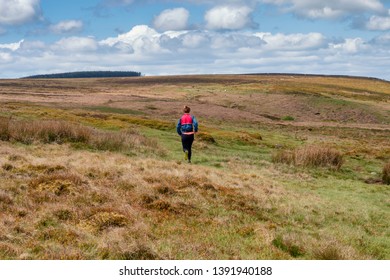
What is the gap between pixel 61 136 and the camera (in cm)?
2723

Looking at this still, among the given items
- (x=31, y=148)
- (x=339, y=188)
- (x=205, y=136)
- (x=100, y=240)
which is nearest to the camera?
(x=100, y=240)

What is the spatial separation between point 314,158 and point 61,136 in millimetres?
14377

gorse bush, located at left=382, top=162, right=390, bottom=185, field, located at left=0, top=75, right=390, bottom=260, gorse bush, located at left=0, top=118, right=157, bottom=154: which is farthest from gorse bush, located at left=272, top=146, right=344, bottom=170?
gorse bush, located at left=0, top=118, right=157, bottom=154

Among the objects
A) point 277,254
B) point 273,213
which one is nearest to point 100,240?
point 277,254

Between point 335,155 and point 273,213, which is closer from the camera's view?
point 273,213

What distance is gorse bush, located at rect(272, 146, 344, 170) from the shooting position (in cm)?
2680

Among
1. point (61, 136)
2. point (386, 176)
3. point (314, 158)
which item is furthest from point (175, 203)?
point (61, 136)

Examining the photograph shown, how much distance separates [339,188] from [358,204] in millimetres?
3368

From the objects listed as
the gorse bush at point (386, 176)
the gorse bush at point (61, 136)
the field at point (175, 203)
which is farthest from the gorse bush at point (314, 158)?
the gorse bush at point (61, 136)

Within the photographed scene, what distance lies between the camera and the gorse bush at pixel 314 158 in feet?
87.9

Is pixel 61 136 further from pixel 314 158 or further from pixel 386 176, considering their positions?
pixel 386 176

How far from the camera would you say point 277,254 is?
1021 cm

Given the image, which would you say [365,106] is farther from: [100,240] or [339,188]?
[100,240]
